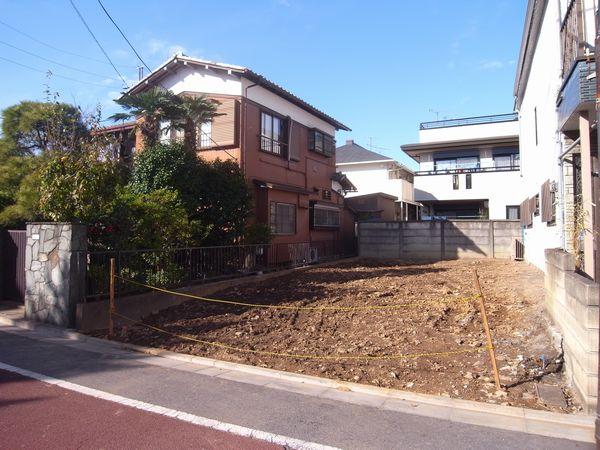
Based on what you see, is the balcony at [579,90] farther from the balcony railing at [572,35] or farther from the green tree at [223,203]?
the green tree at [223,203]

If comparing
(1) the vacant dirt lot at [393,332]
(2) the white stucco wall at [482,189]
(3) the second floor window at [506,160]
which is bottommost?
(1) the vacant dirt lot at [393,332]

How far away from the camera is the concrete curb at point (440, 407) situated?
439cm

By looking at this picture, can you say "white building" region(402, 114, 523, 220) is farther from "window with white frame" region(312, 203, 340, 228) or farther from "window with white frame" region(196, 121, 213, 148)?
"window with white frame" region(196, 121, 213, 148)

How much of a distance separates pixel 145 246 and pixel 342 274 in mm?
6693

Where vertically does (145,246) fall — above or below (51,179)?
below

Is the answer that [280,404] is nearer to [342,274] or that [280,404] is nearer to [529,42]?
[342,274]

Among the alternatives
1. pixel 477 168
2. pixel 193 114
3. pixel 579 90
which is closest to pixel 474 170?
pixel 477 168

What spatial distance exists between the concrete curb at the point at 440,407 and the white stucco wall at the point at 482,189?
23026 millimetres

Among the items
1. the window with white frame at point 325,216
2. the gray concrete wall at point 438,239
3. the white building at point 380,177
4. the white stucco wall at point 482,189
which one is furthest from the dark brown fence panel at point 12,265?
the white stucco wall at point 482,189

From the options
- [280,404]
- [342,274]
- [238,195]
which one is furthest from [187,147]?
[280,404]

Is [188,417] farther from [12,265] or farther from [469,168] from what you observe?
[469,168]

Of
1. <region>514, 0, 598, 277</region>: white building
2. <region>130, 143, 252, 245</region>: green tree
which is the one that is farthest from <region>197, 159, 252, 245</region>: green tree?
<region>514, 0, 598, 277</region>: white building

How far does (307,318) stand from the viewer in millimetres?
8938

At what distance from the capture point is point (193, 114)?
1408 centimetres
